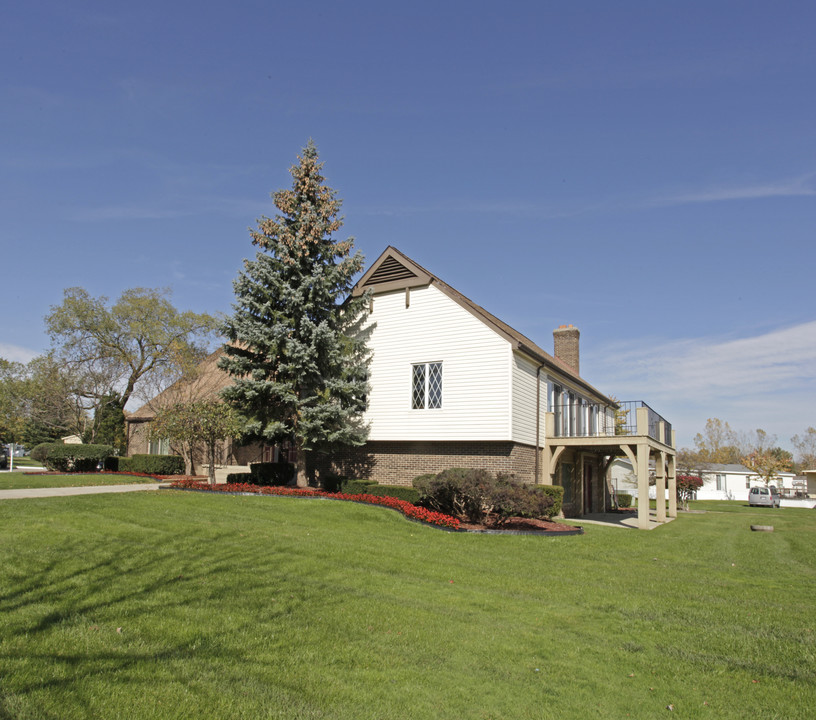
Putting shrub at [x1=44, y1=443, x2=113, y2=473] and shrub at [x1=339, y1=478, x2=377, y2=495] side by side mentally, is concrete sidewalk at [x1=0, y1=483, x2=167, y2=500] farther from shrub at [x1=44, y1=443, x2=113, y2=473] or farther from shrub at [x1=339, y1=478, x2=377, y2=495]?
shrub at [x1=44, y1=443, x2=113, y2=473]

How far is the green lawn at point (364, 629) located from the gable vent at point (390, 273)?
1064cm

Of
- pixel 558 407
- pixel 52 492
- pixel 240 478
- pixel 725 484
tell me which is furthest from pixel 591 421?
pixel 725 484

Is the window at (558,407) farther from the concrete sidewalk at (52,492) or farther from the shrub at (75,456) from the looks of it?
the shrub at (75,456)

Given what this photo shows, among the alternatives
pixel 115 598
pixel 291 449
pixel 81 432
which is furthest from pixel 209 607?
pixel 81 432

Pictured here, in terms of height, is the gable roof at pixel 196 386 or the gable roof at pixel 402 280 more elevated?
the gable roof at pixel 402 280

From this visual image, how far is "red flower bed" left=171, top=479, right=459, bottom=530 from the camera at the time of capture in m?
14.4

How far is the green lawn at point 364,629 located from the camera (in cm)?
434

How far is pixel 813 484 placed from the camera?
62.6 metres

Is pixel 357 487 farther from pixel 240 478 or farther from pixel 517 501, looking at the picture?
pixel 240 478

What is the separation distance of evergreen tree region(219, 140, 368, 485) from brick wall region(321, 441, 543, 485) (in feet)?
3.58

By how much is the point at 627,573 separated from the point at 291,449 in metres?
16.1

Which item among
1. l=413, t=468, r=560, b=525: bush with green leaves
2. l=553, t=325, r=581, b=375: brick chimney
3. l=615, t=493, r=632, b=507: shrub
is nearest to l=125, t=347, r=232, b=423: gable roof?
l=413, t=468, r=560, b=525: bush with green leaves

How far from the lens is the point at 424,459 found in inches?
747

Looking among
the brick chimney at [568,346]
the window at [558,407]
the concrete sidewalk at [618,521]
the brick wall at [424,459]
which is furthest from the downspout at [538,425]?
the brick chimney at [568,346]
